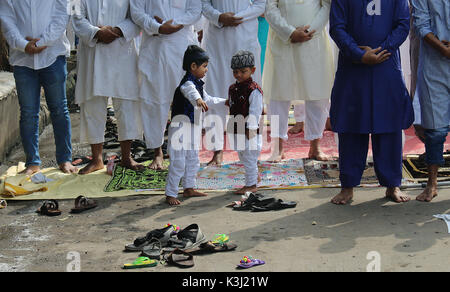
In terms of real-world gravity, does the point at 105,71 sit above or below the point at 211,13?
below

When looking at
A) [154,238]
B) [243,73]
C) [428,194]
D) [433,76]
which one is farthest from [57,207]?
[433,76]

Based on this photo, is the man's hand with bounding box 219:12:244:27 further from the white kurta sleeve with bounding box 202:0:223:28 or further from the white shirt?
the white shirt

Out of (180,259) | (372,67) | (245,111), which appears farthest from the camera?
(245,111)

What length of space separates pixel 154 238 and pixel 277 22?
9.76 feet

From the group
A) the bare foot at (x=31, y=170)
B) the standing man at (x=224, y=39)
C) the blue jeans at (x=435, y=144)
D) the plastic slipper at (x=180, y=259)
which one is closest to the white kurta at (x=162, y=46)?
the standing man at (x=224, y=39)

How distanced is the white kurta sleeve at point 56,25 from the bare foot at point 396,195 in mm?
3279

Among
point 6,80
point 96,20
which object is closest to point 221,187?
point 96,20

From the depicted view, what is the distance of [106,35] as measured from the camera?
681cm

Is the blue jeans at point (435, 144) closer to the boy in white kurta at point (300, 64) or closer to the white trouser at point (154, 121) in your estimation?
the boy in white kurta at point (300, 64)

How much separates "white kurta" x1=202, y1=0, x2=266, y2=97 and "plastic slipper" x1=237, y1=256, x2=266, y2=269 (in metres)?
3.01

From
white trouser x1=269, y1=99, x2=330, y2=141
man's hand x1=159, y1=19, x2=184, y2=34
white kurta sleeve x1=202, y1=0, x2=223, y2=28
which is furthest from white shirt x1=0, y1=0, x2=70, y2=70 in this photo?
white trouser x1=269, y1=99, x2=330, y2=141

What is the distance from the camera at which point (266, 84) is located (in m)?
7.36

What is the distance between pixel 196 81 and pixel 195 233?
155 cm

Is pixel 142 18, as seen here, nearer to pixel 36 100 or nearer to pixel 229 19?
pixel 229 19
